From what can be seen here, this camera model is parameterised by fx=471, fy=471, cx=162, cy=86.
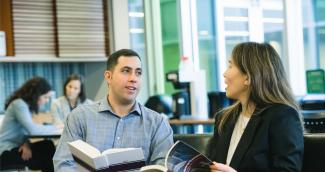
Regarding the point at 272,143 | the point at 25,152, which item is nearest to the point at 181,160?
the point at 272,143

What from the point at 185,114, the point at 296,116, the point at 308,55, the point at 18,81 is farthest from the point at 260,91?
the point at 18,81

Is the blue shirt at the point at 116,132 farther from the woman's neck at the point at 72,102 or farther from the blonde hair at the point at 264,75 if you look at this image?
the woman's neck at the point at 72,102

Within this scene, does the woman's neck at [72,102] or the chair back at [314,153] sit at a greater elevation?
the woman's neck at [72,102]

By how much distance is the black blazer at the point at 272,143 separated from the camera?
1837 mm

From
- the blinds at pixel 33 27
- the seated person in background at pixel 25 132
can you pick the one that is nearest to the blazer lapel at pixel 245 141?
the seated person in background at pixel 25 132

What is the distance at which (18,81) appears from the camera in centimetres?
555

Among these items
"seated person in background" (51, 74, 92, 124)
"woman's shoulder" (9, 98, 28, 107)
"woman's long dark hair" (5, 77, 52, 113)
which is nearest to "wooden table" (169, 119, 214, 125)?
"seated person in background" (51, 74, 92, 124)

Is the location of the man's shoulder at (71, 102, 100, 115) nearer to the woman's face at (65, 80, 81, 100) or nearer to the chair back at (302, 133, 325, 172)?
the chair back at (302, 133, 325, 172)

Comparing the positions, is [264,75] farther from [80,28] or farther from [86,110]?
[80,28]

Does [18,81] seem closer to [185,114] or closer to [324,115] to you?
[185,114]

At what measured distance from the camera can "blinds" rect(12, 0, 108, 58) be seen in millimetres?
5339

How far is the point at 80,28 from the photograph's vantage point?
5758 millimetres

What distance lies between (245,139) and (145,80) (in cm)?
418

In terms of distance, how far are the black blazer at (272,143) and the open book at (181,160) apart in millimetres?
201
